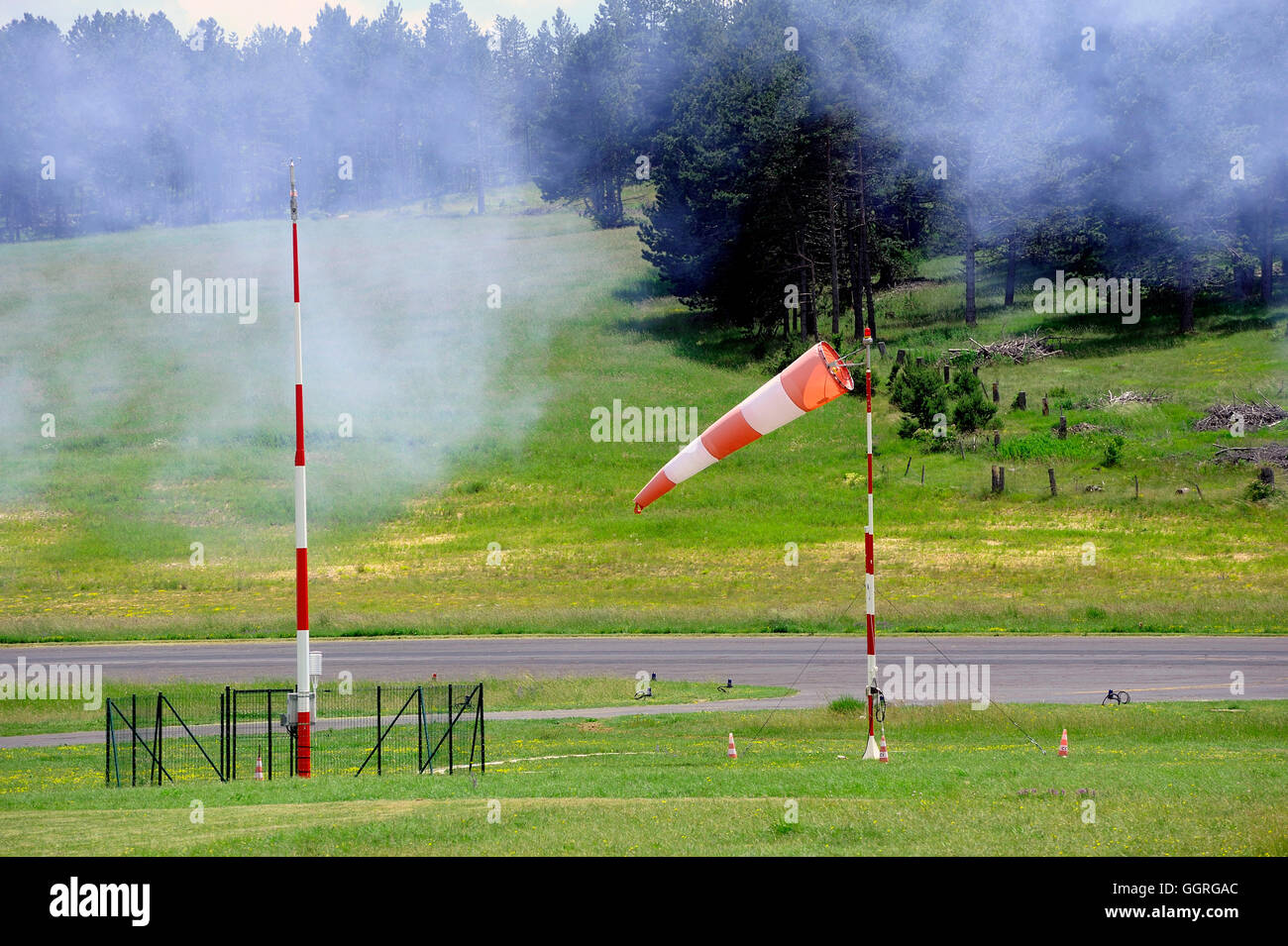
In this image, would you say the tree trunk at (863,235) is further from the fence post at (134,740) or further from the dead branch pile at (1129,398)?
the fence post at (134,740)

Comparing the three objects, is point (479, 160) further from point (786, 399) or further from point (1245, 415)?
point (786, 399)

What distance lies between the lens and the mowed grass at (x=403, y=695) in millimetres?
26609

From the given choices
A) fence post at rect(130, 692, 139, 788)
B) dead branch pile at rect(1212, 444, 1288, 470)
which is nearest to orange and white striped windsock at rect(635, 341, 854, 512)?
fence post at rect(130, 692, 139, 788)

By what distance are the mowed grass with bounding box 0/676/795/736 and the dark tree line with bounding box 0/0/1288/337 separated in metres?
31.1

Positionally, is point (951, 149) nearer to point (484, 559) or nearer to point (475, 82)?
point (475, 82)

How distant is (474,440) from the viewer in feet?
224

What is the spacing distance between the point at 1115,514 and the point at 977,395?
1217cm

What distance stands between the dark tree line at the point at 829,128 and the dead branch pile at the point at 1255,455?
Result: 53.7ft

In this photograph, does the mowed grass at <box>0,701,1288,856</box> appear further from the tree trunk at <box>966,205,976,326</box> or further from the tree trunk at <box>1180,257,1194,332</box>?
the tree trunk at <box>966,205,976,326</box>

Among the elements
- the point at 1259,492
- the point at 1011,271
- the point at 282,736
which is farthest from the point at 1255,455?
the point at 282,736

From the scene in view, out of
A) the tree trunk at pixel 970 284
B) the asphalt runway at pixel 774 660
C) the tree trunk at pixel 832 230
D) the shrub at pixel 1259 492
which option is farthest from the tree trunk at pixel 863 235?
the asphalt runway at pixel 774 660

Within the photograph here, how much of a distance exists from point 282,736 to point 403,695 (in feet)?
9.82

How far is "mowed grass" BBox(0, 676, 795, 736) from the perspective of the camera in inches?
1048

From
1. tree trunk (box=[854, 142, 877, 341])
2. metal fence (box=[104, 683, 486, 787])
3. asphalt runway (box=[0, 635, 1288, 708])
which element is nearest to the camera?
metal fence (box=[104, 683, 486, 787])
